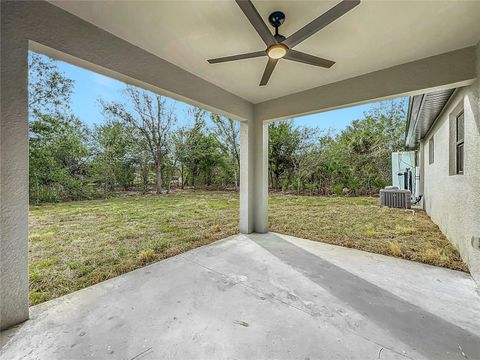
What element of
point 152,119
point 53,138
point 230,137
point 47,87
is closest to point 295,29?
point 47,87

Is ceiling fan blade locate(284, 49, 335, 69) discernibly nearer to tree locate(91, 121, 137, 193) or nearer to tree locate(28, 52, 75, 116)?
tree locate(28, 52, 75, 116)

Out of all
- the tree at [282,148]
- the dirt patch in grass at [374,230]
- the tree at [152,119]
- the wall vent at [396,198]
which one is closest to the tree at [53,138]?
the tree at [152,119]

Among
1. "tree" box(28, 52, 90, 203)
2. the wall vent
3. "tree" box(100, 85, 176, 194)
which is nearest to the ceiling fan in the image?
"tree" box(28, 52, 90, 203)

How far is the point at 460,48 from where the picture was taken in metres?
2.29

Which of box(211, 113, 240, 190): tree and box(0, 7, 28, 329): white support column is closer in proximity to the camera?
box(0, 7, 28, 329): white support column

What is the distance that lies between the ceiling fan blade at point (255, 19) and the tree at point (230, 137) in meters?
8.91

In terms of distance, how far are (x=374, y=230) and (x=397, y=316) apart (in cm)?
288

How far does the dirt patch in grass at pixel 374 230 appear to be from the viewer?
300 centimetres

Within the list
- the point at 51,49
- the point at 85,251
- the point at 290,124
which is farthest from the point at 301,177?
the point at 51,49

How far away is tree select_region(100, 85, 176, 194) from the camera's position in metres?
7.68

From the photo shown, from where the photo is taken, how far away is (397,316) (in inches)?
66.1

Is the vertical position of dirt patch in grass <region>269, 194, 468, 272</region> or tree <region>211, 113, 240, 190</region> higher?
tree <region>211, 113, 240, 190</region>

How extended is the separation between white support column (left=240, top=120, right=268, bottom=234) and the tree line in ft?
14.8

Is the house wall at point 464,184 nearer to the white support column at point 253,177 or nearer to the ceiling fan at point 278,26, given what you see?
the ceiling fan at point 278,26
